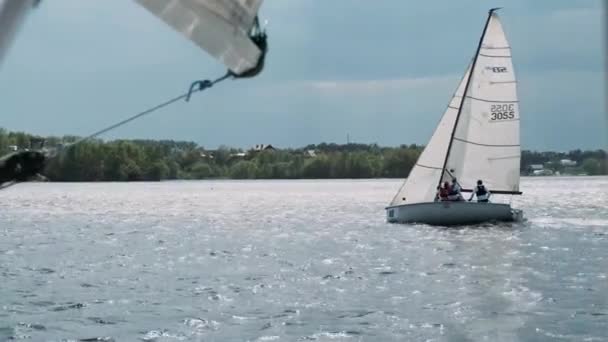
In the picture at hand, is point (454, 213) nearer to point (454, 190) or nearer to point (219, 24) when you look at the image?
point (454, 190)

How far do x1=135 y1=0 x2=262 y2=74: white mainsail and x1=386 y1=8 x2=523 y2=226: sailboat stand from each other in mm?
40174

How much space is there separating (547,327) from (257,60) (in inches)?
632

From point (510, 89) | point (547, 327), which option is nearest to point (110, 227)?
point (510, 89)

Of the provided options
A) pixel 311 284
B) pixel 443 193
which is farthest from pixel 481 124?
pixel 311 284

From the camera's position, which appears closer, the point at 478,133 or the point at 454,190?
the point at 454,190

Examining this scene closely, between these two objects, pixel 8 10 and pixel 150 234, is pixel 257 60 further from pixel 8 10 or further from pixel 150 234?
pixel 150 234

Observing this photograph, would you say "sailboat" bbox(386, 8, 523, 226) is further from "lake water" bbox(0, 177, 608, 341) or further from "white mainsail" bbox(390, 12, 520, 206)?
"lake water" bbox(0, 177, 608, 341)

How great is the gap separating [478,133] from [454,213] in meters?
4.35

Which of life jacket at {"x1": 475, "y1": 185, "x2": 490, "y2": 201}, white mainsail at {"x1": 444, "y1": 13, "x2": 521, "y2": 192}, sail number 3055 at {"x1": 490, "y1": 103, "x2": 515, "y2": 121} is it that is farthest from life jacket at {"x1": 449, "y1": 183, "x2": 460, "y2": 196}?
sail number 3055 at {"x1": 490, "y1": 103, "x2": 515, "y2": 121}

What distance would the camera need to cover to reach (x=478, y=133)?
151 ft

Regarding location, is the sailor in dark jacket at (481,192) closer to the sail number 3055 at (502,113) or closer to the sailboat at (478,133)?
the sailboat at (478,133)

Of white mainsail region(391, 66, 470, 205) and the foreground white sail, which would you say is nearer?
the foreground white sail

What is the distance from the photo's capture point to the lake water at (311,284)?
19531 mm

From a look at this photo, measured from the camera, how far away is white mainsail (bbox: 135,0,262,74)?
14.2ft
